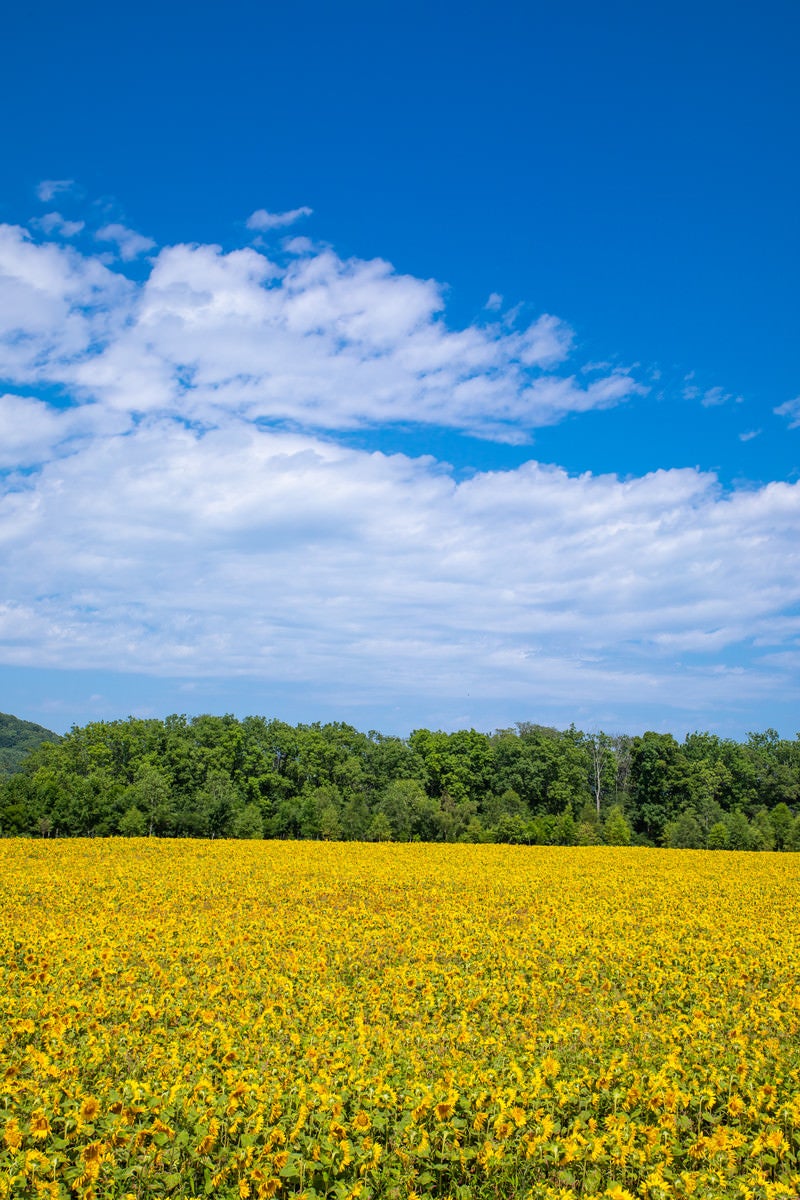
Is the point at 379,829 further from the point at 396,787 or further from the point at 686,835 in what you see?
the point at 686,835

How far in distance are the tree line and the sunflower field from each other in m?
39.6

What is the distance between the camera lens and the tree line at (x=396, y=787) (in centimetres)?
6038

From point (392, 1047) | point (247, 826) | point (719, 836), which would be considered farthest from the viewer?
point (247, 826)

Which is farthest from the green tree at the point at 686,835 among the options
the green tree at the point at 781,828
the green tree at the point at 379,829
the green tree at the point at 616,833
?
the green tree at the point at 379,829

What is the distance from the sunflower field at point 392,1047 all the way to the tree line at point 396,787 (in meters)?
39.6

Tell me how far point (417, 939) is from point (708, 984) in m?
6.43

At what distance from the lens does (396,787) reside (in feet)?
228

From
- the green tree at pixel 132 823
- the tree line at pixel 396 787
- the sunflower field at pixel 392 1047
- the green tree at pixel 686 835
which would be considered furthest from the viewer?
the green tree at pixel 686 835

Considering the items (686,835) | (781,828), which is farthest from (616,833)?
(781,828)

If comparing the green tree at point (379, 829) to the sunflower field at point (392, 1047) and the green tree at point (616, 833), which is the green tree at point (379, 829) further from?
the sunflower field at point (392, 1047)

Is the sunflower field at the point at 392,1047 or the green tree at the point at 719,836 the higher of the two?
the sunflower field at the point at 392,1047

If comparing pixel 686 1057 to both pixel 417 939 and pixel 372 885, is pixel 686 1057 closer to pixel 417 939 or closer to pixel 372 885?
pixel 417 939

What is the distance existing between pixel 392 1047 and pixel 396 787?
61.4 m

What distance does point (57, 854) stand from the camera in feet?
110
